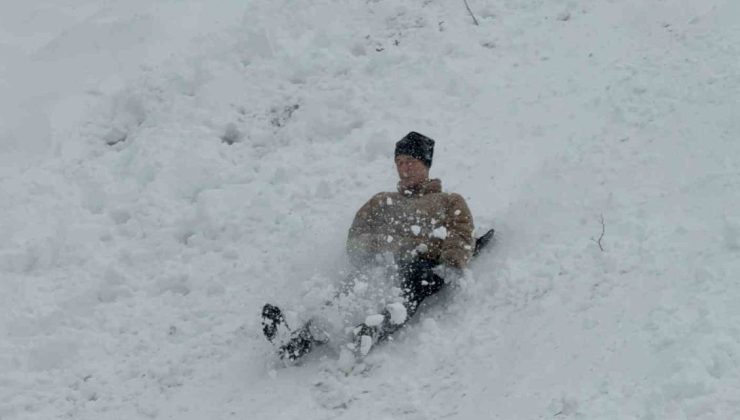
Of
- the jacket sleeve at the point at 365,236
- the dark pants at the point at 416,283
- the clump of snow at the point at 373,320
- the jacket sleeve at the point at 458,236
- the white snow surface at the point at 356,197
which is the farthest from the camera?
the jacket sleeve at the point at 365,236

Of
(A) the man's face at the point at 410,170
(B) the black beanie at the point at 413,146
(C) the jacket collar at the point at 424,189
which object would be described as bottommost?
(C) the jacket collar at the point at 424,189

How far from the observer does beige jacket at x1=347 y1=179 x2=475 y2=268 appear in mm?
6500

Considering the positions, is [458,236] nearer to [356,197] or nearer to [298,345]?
[298,345]

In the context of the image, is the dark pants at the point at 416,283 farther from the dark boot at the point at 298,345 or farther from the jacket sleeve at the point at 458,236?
the dark boot at the point at 298,345

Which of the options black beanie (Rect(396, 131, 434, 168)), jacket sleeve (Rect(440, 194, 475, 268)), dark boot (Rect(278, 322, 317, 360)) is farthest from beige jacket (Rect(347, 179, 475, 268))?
dark boot (Rect(278, 322, 317, 360))

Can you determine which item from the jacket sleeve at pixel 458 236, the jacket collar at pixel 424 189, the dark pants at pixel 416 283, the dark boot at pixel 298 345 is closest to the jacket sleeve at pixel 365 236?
the jacket collar at pixel 424 189

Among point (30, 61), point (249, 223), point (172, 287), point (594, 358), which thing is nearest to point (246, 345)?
point (172, 287)

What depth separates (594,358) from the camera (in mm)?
5055

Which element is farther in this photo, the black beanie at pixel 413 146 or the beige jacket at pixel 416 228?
the black beanie at pixel 413 146

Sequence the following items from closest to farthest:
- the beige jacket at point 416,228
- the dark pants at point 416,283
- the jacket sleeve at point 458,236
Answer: the dark pants at point 416,283, the jacket sleeve at point 458,236, the beige jacket at point 416,228

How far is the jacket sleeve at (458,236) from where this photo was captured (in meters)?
6.40

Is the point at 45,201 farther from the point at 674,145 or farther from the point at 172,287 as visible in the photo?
the point at 674,145

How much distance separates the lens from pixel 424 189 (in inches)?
278

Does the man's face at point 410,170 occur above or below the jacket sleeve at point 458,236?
above
